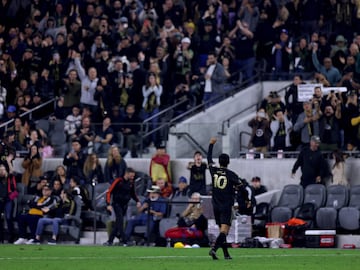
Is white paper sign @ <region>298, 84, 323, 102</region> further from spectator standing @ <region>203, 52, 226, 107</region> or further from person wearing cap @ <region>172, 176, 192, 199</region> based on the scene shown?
person wearing cap @ <region>172, 176, 192, 199</region>

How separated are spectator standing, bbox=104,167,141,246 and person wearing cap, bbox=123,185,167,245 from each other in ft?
0.69

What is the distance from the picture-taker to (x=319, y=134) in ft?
108

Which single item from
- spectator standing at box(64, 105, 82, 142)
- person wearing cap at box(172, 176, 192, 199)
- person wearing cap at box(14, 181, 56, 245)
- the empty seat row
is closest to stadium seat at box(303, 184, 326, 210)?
the empty seat row

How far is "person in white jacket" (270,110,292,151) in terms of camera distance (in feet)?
110

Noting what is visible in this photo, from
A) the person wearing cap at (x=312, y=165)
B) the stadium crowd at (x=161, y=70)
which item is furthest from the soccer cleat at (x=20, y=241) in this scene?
the person wearing cap at (x=312, y=165)

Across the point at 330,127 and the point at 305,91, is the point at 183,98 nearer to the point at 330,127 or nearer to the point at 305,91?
the point at 305,91

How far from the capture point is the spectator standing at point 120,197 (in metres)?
31.6

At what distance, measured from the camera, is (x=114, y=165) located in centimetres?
3441

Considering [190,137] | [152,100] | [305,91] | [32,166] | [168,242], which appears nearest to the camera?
[168,242]

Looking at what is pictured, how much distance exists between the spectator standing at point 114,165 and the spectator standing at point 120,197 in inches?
76.6

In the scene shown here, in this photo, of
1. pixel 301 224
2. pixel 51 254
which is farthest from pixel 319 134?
pixel 51 254

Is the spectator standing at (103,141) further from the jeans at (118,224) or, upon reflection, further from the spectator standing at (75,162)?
the jeans at (118,224)

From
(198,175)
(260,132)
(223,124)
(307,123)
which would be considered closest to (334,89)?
(307,123)

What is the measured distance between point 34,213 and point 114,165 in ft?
8.46
